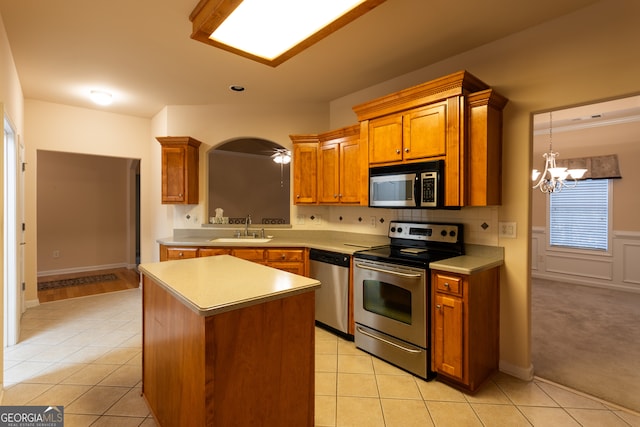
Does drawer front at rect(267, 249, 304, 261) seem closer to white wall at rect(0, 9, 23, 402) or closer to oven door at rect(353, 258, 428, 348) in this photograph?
oven door at rect(353, 258, 428, 348)

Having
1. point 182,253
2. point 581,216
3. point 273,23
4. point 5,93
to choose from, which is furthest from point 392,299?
point 581,216

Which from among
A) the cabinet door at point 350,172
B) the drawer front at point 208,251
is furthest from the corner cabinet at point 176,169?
the cabinet door at point 350,172

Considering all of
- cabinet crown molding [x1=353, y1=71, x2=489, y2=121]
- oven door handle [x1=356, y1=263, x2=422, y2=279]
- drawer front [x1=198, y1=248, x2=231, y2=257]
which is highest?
cabinet crown molding [x1=353, y1=71, x2=489, y2=121]

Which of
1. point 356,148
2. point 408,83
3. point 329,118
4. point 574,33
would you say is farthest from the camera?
point 329,118

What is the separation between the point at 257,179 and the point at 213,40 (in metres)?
2.92

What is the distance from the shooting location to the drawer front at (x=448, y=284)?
217 centimetres

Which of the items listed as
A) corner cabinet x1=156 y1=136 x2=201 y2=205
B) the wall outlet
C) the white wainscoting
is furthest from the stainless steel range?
corner cabinet x1=156 y1=136 x2=201 y2=205

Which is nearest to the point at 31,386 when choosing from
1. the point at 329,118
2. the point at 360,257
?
the point at 360,257

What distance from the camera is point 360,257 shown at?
2795mm

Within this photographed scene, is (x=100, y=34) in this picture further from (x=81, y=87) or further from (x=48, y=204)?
(x=48, y=204)

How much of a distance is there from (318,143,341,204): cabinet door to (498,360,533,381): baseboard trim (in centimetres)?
210

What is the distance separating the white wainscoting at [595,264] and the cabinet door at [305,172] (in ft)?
9.97

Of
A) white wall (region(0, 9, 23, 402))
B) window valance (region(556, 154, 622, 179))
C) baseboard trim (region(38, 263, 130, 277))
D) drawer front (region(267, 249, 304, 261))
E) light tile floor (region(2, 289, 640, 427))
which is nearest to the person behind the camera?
light tile floor (region(2, 289, 640, 427))

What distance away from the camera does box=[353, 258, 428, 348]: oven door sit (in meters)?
2.35
